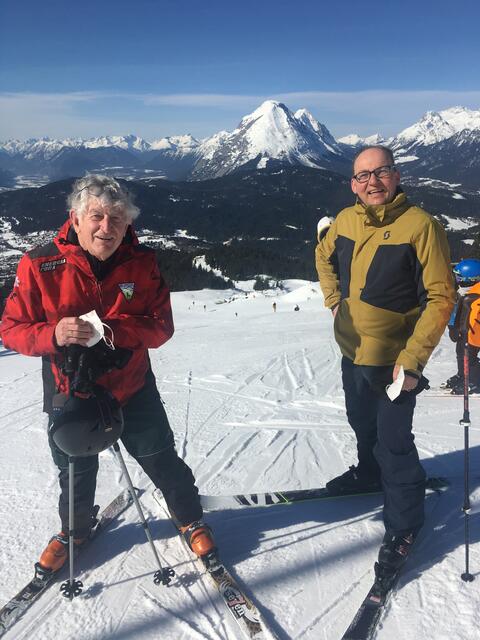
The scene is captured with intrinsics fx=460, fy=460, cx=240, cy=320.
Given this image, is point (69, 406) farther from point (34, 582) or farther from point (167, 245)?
point (167, 245)

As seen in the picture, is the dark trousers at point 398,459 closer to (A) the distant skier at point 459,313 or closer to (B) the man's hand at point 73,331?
(A) the distant skier at point 459,313

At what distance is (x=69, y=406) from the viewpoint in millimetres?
2281

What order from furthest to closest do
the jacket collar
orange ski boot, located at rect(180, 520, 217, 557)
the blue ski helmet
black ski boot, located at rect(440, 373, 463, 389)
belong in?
black ski boot, located at rect(440, 373, 463, 389) < the blue ski helmet < orange ski boot, located at rect(180, 520, 217, 557) < the jacket collar

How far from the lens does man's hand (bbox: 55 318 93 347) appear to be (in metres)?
2.09

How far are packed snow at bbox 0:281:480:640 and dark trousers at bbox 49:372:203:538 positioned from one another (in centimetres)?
32

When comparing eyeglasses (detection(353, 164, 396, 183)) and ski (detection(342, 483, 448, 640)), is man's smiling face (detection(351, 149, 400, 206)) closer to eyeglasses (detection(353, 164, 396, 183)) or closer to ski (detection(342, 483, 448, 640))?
eyeglasses (detection(353, 164, 396, 183))

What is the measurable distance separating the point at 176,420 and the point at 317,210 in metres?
182

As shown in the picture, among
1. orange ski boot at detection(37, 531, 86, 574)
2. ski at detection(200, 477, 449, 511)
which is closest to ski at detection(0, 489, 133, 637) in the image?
orange ski boot at detection(37, 531, 86, 574)

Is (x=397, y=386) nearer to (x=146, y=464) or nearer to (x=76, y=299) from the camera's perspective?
(x=146, y=464)

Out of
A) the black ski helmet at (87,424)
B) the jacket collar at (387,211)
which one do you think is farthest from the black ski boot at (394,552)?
the jacket collar at (387,211)

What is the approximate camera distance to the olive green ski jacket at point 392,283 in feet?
7.53

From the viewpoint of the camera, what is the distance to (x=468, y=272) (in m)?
3.47

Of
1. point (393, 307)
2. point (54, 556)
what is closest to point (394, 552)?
point (393, 307)

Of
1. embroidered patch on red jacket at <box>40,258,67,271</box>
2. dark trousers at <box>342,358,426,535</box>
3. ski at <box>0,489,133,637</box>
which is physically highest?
embroidered patch on red jacket at <box>40,258,67,271</box>
